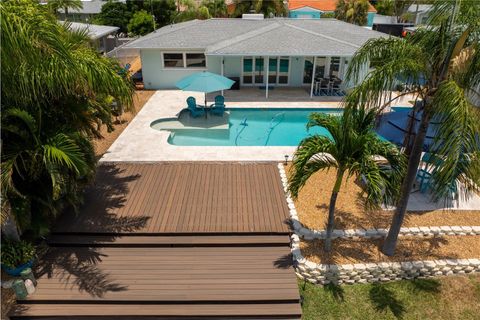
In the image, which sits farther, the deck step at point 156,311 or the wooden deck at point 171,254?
the wooden deck at point 171,254

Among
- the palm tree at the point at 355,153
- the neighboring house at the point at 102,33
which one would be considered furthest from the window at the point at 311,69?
the palm tree at the point at 355,153

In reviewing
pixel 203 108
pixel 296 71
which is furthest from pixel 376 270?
pixel 296 71

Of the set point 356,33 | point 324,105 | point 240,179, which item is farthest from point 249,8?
point 240,179

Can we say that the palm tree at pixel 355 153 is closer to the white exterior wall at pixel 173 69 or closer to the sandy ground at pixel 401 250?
the sandy ground at pixel 401 250

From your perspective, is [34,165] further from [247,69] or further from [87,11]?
[87,11]

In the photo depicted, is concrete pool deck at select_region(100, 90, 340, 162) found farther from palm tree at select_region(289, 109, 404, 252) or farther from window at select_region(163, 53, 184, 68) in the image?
window at select_region(163, 53, 184, 68)

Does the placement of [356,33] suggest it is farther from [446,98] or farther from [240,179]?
[446,98]
